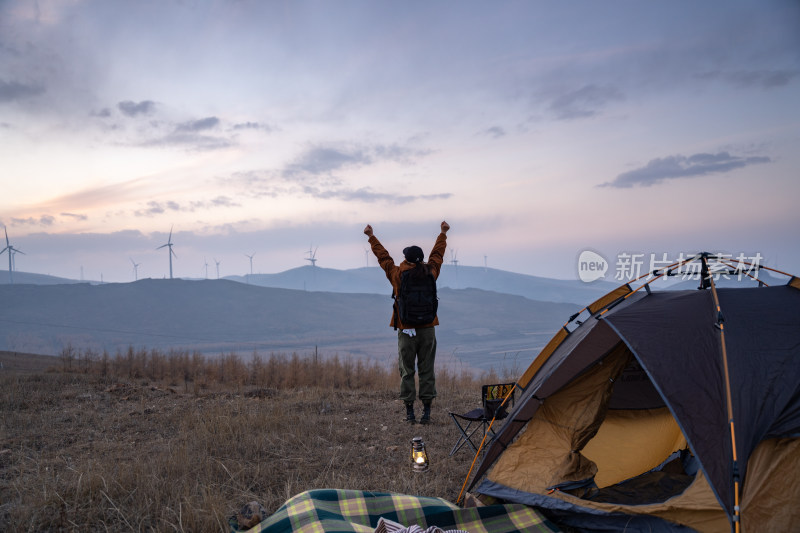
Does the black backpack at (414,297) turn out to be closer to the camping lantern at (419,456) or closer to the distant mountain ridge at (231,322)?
the camping lantern at (419,456)

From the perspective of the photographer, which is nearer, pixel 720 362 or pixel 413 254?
pixel 720 362

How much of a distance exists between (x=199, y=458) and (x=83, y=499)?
1.20 meters

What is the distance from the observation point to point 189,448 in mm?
5727

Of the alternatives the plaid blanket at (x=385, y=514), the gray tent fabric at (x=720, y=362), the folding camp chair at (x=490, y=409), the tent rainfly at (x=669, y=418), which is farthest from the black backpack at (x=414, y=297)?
the plaid blanket at (x=385, y=514)

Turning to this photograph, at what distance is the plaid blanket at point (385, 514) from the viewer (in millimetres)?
3477

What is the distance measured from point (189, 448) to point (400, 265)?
3.29 m

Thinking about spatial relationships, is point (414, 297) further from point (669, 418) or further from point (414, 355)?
point (669, 418)

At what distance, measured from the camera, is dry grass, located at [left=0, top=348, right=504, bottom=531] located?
4.10 m

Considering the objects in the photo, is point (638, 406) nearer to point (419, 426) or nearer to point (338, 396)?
point (419, 426)

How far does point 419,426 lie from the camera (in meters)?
7.11

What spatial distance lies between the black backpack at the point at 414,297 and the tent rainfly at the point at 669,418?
181cm

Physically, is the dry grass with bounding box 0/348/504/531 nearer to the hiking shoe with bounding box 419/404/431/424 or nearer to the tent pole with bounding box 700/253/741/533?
the hiking shoe with bounding box 419/404/431/424

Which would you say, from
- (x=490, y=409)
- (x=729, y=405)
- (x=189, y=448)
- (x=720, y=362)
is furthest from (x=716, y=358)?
(x=189, y=448)

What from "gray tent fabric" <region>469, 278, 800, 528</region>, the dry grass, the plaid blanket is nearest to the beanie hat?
the dry grass
